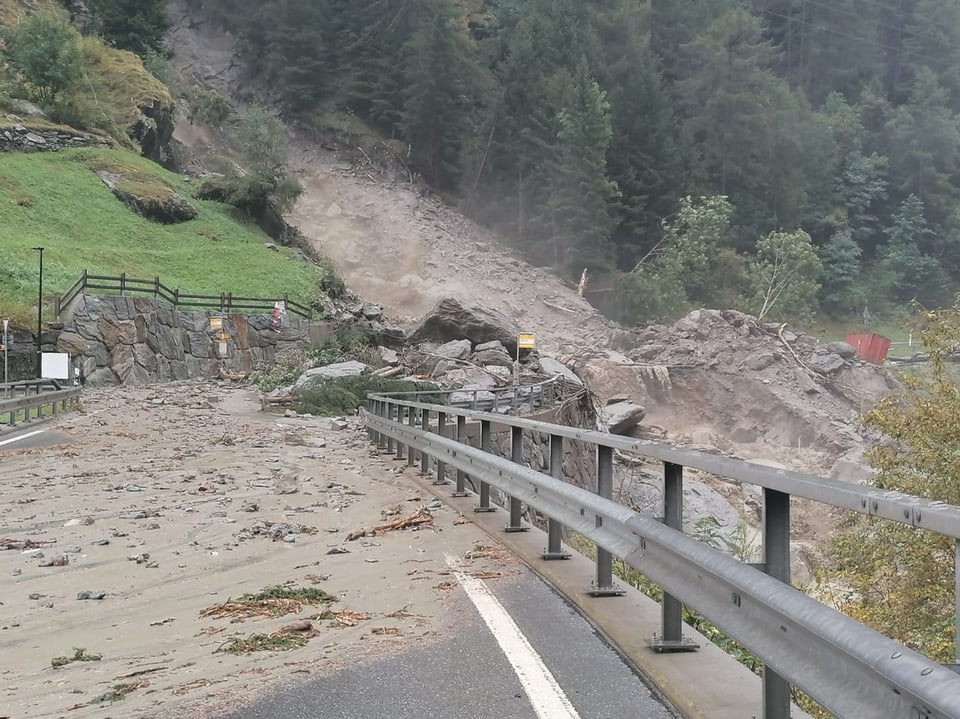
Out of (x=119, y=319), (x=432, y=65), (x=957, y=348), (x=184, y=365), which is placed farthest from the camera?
(x=432, y=65)

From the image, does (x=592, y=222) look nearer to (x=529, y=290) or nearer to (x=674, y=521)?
(x=529, y=290)

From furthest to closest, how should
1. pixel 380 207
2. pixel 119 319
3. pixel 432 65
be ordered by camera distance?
pixel 432 65 → pixel 380 207 → pixel 119 319

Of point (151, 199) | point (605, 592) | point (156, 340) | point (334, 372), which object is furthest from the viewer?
point (151, 199)

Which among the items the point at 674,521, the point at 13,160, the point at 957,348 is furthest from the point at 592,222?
the point at 674,521

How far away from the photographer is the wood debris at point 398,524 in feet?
28.9

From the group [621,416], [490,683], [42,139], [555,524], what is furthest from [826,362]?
[490,683]

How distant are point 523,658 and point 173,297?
37.1m

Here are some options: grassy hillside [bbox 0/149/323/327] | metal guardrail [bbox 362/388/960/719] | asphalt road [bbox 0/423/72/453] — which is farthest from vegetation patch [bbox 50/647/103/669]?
grassy hillside [bbox 0/149/323/327]

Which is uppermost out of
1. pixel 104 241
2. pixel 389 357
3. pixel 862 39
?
pixel 862 39

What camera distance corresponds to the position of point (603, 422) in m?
31.4

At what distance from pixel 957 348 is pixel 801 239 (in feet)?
207

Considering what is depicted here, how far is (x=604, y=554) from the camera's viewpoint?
607 cm

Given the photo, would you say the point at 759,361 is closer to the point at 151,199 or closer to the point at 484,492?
the point at 151,199

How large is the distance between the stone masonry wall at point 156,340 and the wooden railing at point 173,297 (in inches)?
17.0
